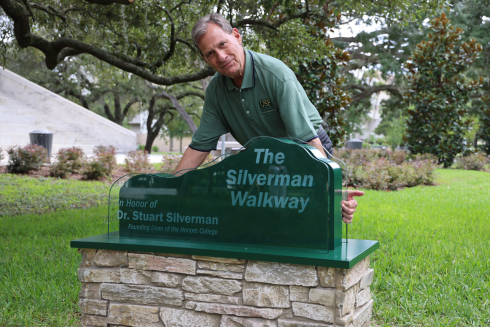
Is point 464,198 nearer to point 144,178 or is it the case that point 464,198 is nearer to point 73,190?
point 144,178

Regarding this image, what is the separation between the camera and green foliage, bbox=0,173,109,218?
797cm

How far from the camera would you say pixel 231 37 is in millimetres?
2639

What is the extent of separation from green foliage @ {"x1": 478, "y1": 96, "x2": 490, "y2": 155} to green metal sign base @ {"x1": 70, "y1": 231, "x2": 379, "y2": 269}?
1751 centimetres

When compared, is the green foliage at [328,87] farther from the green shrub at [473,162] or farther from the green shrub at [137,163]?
the green shrub at [473,162]

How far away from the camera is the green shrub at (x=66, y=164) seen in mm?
12461

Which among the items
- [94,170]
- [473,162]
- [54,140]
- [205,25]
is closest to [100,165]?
[94,170]

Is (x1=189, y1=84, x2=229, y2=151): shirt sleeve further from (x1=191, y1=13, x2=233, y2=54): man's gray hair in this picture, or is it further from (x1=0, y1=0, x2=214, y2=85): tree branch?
(x1=0, y1=0, x2=214, y2=85): tree branch

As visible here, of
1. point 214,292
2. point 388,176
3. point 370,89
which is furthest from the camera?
point 370,89

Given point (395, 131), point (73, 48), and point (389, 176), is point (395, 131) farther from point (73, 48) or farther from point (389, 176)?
point (73, 48)

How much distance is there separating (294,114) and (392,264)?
2272 mm

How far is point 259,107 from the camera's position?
2.72 metres

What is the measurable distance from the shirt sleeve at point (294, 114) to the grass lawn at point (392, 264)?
1.53 metres

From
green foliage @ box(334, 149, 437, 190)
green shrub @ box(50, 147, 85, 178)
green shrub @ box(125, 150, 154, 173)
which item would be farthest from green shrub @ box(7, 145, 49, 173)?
green foliage @ box(334, 149, 437, 190)

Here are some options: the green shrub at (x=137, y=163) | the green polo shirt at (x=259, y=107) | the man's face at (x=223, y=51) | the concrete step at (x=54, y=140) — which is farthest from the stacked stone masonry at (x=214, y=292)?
the concrete step at (x=54, y=140)
